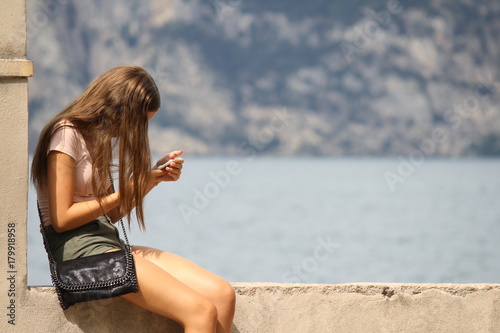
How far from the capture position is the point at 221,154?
121 m

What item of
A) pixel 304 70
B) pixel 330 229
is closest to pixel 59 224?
pixel 330 229

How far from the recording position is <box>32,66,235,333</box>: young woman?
2.93 meters

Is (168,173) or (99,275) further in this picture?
(168,173)

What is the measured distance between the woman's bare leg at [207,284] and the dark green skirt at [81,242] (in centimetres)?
16

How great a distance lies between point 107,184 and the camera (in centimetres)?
314

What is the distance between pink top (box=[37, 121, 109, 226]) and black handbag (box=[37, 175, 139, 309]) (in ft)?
0.80

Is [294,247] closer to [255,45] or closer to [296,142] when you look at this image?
[296,142]

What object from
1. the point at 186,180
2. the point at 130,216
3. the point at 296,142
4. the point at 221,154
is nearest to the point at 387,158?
the point at 296,142

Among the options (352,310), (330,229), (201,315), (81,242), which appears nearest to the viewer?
(201,315)

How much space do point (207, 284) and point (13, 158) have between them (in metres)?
0.98

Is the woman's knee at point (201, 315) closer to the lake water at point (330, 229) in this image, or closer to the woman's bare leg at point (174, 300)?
the woman's bare leg at point (174, 300)

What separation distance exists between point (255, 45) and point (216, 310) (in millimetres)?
133503

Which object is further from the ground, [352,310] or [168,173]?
[168,173]

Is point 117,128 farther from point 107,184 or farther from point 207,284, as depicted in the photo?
point 207,284
